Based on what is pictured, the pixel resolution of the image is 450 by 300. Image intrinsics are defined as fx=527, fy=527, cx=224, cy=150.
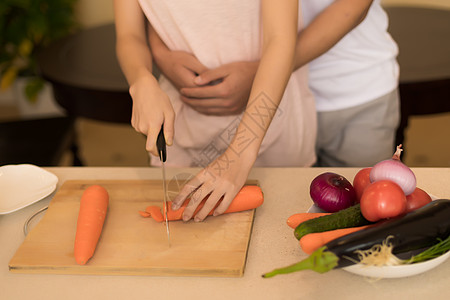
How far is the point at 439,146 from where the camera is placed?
3.20 metres

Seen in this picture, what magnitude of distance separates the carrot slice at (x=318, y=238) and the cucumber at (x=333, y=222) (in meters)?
0.02

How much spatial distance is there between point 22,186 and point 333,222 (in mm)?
706

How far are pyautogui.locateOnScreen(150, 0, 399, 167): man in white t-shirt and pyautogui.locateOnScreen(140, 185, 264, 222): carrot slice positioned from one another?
0.30 meters

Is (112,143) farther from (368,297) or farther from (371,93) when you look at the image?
(368,297)

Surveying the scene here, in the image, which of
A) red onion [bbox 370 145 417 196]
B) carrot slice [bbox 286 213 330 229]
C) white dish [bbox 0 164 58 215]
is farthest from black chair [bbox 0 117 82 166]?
red onion [bbox 370 145 417 196]

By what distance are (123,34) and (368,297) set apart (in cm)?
87

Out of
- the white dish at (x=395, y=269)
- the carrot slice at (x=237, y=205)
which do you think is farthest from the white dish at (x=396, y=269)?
the carrot slice at (x=237, y=205)

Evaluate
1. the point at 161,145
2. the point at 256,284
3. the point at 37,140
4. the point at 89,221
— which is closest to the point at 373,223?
the point at 256,284

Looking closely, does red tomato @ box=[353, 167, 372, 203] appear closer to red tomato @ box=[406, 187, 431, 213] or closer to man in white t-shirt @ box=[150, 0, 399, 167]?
red tomato @ box=[406, 187, 431, 213]

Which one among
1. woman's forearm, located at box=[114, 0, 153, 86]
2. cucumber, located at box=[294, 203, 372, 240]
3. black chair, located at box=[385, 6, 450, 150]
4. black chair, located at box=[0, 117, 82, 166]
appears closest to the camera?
cucumber, located at box=[294, 203, 372, 240]

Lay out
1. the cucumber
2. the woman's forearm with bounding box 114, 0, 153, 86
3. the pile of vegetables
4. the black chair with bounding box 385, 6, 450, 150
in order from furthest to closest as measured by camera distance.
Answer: the black chair with bounding box 385, 6, 450, 150, the woman's forearm with bounding box 114, 0, 153, 86, the cucumber, the pile of vegetables

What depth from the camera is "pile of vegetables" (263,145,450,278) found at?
0.78 metres

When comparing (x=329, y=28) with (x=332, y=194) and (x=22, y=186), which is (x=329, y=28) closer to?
(x=332, y=194)

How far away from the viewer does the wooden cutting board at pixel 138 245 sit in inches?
35.9
